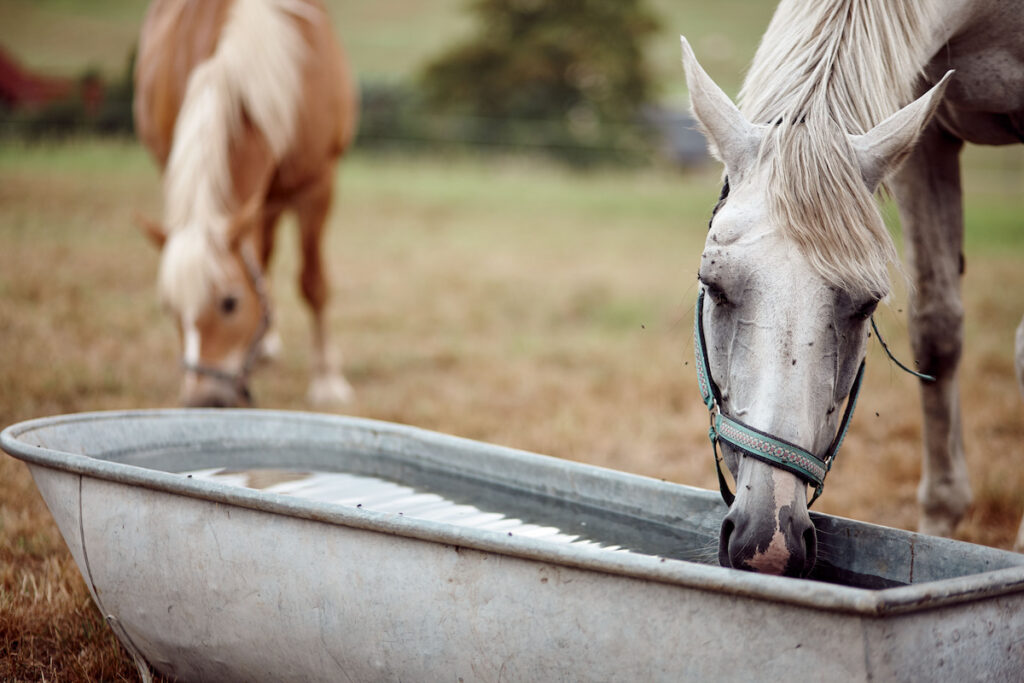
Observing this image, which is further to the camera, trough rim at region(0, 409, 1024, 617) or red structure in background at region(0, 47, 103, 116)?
red structure in background at region(0, 47, 103, 116)

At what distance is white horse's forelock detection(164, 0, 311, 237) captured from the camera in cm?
400

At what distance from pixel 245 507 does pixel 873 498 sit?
2.73 meters

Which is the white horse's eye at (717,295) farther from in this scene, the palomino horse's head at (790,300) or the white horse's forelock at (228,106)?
the white horse's forelock at (228,106)

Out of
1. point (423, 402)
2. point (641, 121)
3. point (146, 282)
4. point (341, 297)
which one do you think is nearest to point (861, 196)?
point (423, 402)

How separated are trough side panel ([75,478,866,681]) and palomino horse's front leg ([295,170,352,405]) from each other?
9.28 feet

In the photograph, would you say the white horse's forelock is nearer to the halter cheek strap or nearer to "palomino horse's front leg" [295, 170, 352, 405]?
"palomino horse's front leg" [295, 170, 352, 405]

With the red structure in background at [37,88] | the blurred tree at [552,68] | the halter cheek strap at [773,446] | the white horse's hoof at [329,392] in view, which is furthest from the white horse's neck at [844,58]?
the blurred tree at [552,68]

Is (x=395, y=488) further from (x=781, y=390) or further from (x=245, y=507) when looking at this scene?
(x=781, y=390)

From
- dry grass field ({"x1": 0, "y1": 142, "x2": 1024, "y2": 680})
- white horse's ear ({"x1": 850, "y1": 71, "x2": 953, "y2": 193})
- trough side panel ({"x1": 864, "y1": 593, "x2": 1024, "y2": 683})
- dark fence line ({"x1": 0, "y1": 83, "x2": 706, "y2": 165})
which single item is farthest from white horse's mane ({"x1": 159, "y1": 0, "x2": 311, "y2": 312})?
dark fence line ({"x1": 0, "y1": 83, "x2": 706, "y2": 165})

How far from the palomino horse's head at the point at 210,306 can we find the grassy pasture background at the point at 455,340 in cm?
59

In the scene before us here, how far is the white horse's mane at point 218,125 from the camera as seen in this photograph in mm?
3812

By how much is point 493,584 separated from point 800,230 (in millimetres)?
886

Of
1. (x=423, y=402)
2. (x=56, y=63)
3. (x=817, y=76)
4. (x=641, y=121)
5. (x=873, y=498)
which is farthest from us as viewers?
(x=641, y=121)

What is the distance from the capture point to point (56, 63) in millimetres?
20016
